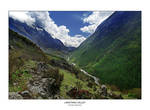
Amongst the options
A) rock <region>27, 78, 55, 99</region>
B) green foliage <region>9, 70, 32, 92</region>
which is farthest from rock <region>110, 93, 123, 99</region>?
green foliage <region>9, 70, 32, 92</region>

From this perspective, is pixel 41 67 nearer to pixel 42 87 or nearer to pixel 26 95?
pixel 42 87

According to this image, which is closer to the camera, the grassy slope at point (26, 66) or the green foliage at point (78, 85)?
the grassy slope at point (26, 66)

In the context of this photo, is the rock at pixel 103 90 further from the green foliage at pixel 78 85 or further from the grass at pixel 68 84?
the green foliage at pixel 78 85

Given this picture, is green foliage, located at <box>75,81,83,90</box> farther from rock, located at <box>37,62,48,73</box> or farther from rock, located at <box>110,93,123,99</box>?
rock, located at <box>37,62,48,73</box>

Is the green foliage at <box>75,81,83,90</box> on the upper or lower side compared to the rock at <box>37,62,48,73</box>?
lower

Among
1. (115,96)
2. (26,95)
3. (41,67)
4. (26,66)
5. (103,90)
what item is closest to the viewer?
(26,95)

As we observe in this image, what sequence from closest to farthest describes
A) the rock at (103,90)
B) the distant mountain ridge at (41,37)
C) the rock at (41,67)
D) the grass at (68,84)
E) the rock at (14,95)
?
the rock at (14,95)
the grass at (68,84)
the rock at (103,90)
the rock at (41,67)
the distant mountain ridge at (41,37)

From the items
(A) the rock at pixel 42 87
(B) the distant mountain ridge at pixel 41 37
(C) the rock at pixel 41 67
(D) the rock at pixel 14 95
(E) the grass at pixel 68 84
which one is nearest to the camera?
(D) the rock at pixel 14 95

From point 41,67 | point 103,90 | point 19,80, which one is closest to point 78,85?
point 103,90

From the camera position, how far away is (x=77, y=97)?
391 cm

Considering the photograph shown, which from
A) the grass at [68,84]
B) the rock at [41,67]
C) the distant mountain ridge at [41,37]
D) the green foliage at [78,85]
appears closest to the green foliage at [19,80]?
the rock at [41,67]

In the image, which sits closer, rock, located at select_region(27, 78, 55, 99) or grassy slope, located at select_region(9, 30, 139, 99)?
rock, located at select_region(27, 78, 55, 99)
